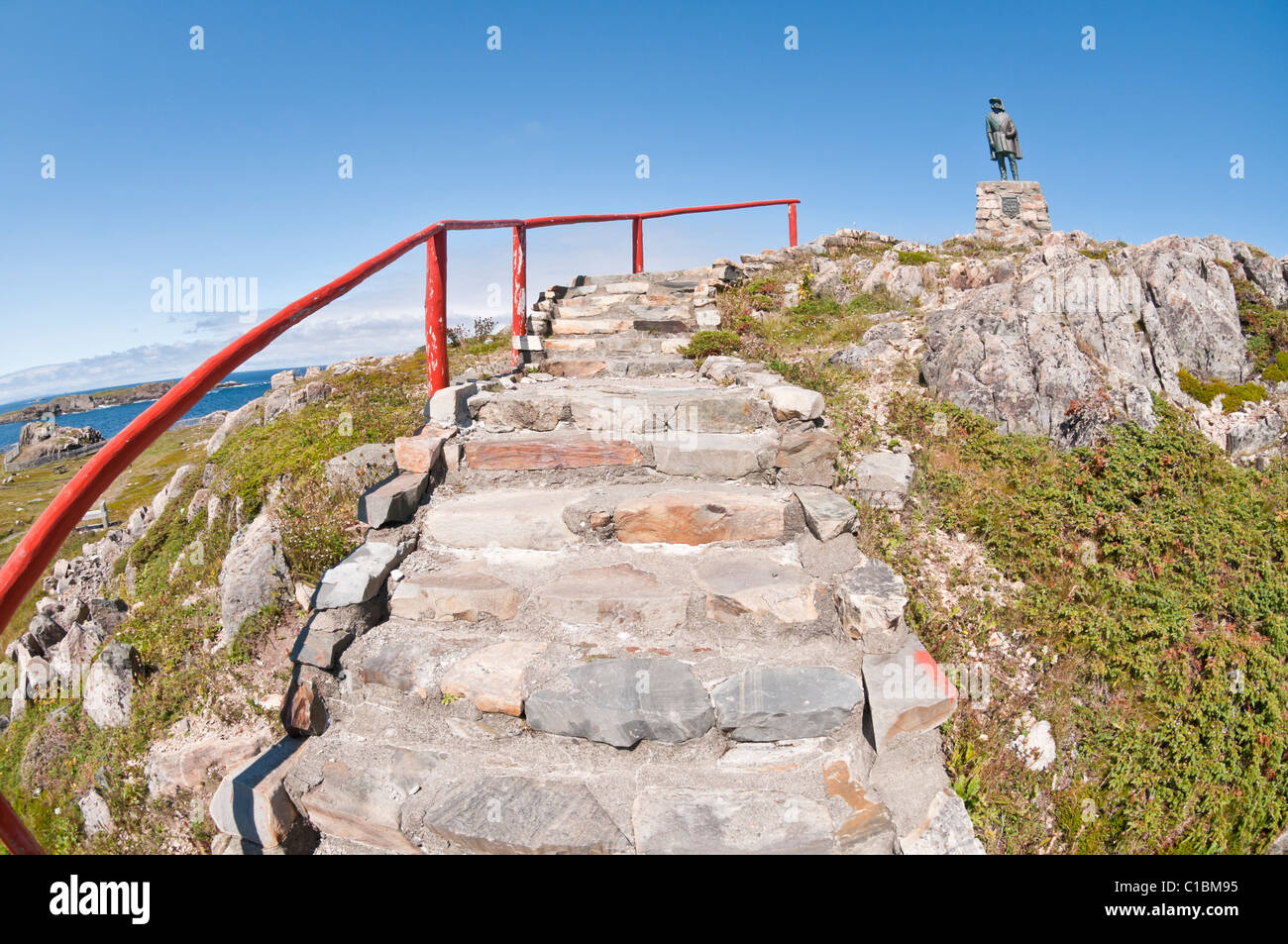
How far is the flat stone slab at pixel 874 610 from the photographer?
311 centimetres

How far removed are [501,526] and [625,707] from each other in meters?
1.58

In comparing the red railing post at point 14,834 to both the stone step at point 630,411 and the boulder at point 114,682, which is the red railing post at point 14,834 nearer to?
the boulder at point 114,682

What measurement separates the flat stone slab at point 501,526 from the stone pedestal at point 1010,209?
16851 mm

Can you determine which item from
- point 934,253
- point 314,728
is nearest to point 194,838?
point 314,728

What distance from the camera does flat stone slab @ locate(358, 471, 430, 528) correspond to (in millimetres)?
3971

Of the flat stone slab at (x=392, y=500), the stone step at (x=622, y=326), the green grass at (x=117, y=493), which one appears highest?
the stone step at (x=622, y=326)

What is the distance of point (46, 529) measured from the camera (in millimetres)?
1859

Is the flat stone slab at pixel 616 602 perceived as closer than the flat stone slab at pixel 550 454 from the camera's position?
Yes

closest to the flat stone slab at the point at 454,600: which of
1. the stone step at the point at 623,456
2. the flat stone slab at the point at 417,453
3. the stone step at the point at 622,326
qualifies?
the flat stone slab at the point at 417,453

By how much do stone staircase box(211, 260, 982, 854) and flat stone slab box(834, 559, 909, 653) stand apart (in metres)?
0.01

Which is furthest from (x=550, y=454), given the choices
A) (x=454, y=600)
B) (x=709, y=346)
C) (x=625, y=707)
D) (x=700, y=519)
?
(x=709, y=346)

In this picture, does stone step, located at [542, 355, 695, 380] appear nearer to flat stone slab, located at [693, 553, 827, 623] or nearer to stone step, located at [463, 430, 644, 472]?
stone step, located at [463, 430, 644, 472]
